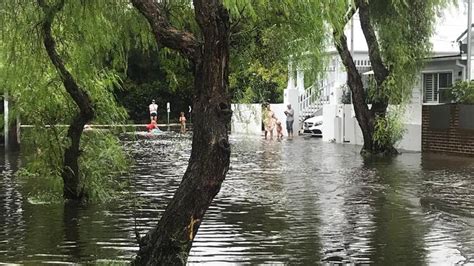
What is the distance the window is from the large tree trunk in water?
19.3m

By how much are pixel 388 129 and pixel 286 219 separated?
42.3ft

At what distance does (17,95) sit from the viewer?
1204 cm

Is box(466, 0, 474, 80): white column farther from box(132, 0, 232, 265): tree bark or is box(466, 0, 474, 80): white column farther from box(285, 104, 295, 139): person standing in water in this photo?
box(132, 0, 232, 265): tree bark

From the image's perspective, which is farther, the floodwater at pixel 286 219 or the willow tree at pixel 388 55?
the willow tree at pixel 388 55

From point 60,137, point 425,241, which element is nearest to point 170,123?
point 60,137

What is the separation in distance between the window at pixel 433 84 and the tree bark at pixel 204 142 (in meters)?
23.1

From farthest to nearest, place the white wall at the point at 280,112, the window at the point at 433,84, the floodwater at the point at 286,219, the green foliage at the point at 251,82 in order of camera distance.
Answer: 1. the white wall at the point at 280,112
2. the window at the point at 433,84
3. the green foliage at the point at 251,82
4. the floodwater at the point at 286,219

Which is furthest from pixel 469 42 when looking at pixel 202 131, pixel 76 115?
pixel 202 131

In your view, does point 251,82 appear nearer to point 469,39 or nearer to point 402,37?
point 402,37

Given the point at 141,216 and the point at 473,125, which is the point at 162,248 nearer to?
the point at 141,216

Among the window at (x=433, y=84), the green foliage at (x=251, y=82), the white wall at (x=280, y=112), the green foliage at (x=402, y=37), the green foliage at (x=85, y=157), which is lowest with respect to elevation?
the green foliage at (x=85, y=157)

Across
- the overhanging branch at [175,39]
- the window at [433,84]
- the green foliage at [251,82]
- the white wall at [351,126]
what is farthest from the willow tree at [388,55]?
the overhanging branch at [175,39]

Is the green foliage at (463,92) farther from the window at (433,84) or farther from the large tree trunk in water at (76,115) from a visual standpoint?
the large tree trunk in water at (76,115)

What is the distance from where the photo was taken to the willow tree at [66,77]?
10.0 metres
